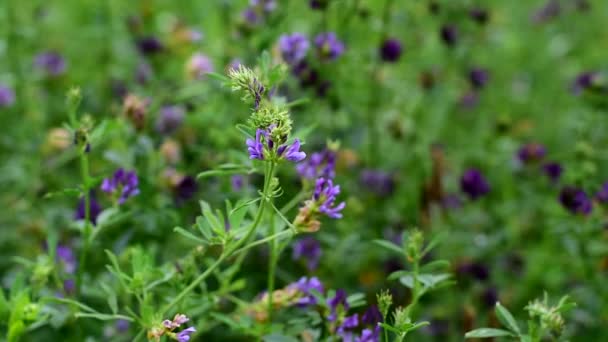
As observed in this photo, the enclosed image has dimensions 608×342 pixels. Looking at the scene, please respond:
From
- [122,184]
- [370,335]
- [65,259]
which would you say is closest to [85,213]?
[122,184]

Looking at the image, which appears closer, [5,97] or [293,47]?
[293,47]

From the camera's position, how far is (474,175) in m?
2.62

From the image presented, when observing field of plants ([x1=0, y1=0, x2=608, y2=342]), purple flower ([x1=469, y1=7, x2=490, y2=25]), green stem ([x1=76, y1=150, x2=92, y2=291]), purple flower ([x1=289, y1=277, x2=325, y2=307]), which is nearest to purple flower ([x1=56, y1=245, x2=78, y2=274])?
field of plants ([x1=0, y1=0, x2=608, y2=342])

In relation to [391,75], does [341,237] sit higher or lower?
lower

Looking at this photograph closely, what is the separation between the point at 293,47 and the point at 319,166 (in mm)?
550

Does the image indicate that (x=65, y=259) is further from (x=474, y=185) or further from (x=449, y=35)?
(x=449, y=35)

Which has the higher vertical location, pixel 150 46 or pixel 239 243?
pixel 150 46

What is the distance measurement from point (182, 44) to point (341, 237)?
1235mm

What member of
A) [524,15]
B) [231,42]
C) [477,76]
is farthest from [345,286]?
[524,15]

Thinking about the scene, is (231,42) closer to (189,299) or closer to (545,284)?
(189,299)

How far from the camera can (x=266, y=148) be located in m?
1.38

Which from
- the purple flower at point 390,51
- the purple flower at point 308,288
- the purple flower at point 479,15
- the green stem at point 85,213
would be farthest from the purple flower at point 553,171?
the green stem at point 85,213

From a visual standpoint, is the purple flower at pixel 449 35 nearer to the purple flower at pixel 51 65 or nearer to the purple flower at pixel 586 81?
the purple flower at pixel 586 81

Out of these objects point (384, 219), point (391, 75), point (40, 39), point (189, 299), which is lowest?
point (189, 299)
